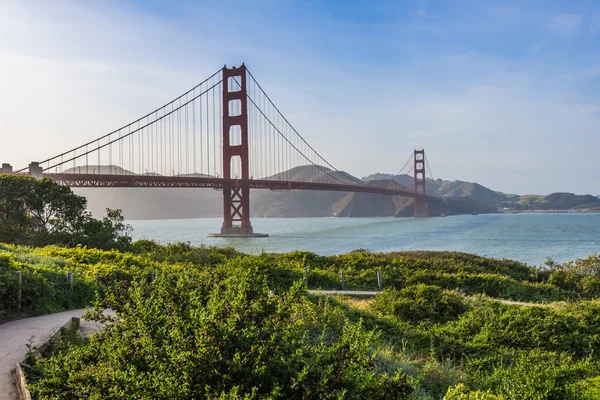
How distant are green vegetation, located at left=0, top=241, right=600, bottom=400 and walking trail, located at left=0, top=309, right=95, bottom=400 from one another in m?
0.40

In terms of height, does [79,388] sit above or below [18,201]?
below

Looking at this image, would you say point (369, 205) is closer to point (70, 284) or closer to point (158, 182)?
point (158, 182)

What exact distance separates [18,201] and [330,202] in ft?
435

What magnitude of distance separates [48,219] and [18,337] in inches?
653

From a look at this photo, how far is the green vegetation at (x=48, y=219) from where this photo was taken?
21.3 meters

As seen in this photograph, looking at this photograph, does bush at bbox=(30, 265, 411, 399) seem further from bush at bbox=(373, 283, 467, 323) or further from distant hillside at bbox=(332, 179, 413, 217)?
distant hillside at bbox=(332, 179, 413, 217)

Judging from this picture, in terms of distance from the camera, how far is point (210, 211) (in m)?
151

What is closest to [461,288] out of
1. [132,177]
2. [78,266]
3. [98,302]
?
[78,266]

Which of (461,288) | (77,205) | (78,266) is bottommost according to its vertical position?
(461,288)

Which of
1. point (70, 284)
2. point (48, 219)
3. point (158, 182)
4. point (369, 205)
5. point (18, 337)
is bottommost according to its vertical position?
point (18, 337)

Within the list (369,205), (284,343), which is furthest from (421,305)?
(369,205)

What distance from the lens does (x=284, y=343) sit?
158 inches

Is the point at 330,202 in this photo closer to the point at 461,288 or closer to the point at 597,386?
the point at 461,288

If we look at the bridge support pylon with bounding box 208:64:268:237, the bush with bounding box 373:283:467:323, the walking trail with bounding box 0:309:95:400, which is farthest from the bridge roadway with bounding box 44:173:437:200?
the bush with bounding box 373:283:467:323
